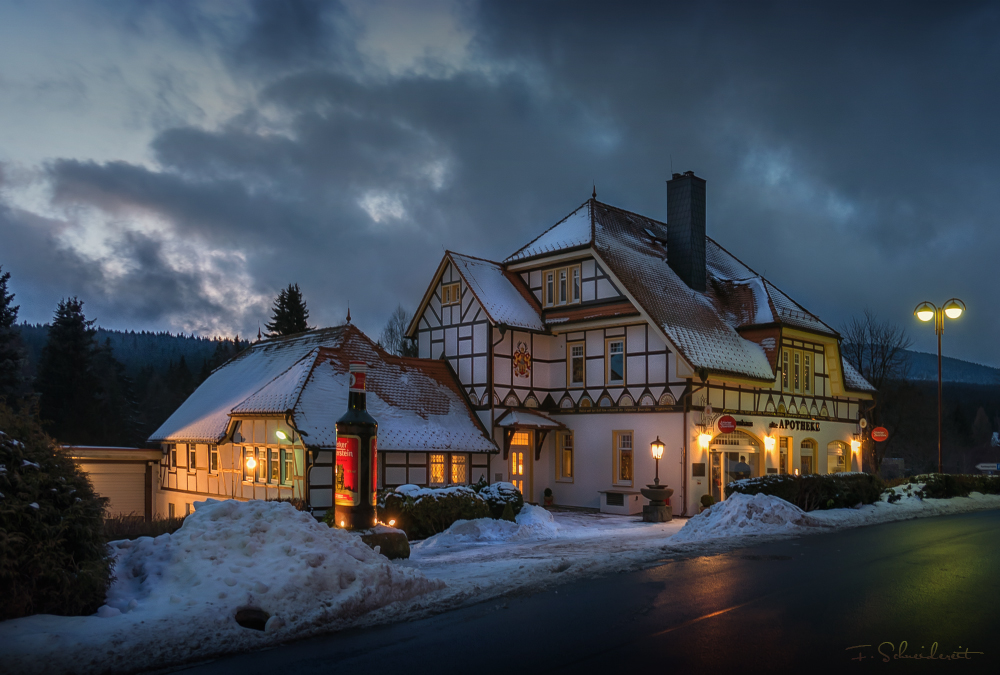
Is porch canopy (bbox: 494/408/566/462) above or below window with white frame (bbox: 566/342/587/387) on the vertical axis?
below

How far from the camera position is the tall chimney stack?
3102cm

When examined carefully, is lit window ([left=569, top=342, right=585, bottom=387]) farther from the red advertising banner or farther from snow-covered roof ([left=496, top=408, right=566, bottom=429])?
the red advertising banner

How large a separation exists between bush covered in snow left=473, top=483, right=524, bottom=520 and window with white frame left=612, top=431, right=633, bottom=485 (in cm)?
734

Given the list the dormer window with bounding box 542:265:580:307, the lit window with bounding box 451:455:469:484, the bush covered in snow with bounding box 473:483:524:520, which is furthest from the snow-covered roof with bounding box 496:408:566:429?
the bush covered in snow with bounding box 473:483:524:520

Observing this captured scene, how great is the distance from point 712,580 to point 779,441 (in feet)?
64.2

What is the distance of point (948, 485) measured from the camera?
1080 inches

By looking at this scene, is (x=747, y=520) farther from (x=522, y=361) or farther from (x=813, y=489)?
(x=522, y=361)

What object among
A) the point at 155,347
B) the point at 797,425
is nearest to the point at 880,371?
the point at 797,425

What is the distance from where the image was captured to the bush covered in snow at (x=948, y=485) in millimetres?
26406

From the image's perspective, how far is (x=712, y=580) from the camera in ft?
38.5

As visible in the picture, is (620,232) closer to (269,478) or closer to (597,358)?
(597,358)

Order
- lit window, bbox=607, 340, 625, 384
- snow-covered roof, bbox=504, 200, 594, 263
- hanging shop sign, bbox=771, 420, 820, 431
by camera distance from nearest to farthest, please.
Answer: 1. lit window, bbox=607, 340, 625, 384
2. snow-covered roof, bbox=504, 200, 594, 263
3. hanging shop sign, bbox=771, 420, 820, 431

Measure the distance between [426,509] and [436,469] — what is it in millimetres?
7973

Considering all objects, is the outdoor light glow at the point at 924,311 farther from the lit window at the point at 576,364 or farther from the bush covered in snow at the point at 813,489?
the lit window at the point at 576,364
